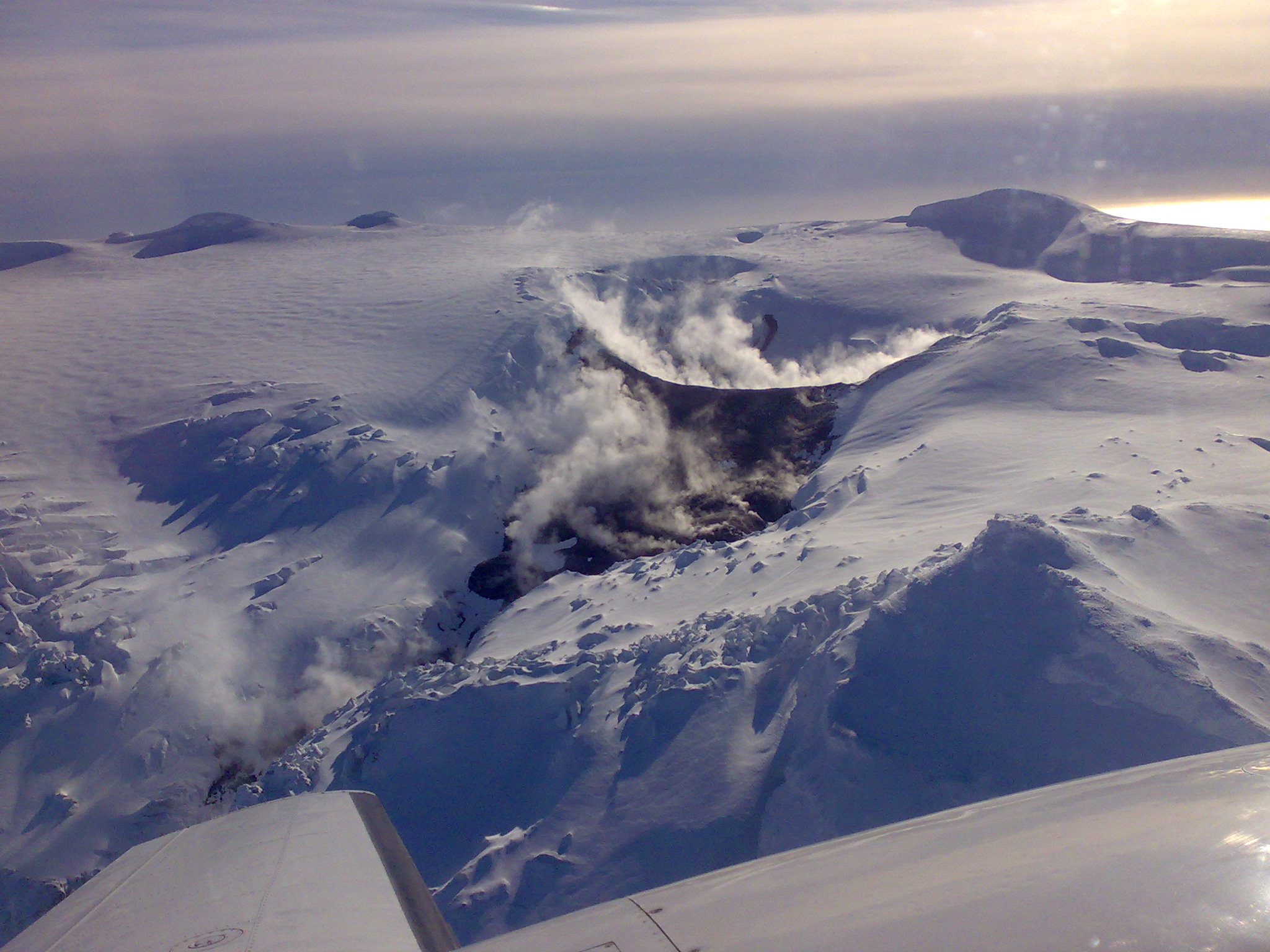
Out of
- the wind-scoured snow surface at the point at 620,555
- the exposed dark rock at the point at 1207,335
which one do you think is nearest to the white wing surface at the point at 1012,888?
the wind-scoured snow surface at the point at 620,555

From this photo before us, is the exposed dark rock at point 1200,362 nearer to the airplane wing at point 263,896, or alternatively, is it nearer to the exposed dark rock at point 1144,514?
the exposed dark rock at point 1144,514

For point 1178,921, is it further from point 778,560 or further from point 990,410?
point 990,410

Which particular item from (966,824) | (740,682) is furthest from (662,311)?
(966,824)

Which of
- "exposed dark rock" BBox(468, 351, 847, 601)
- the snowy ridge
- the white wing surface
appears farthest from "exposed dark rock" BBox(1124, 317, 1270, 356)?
the white wing surface

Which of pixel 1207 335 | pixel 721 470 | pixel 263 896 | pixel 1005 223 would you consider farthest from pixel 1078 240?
pixel 263 896

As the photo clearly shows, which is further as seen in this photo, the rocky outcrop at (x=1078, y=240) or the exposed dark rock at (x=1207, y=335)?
the rocky outcrop at (x=1078, y=240)

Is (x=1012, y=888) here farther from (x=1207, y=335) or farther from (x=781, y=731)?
(x=1207, y=335)
